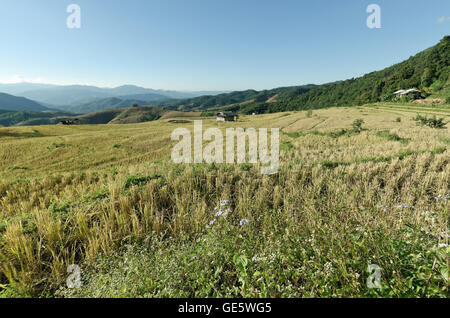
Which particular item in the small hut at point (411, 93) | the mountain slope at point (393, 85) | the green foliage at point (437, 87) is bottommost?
the small hut at point (411, 93)

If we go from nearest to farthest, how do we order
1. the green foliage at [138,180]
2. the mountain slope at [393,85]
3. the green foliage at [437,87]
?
the green foliage at [138,180] → the green foliage at [437,87] → the mountain slope at [393,85]

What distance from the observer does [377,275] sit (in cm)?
214

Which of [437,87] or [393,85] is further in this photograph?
[393,85]

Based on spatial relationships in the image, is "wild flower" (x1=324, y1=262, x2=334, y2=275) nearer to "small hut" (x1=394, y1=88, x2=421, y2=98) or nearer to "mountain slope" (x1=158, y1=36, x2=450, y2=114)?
"mountain slope" (x1=158, y1=36, x2=450, y2=114)

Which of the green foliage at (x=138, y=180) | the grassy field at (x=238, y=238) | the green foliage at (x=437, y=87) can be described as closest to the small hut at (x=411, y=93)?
the green foliage at (x=437, y=87)

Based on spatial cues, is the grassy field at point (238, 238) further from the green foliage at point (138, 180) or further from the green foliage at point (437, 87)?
the green foliage at point (437, 87)

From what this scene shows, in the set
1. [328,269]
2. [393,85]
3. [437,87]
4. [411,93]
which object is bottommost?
[328,269]

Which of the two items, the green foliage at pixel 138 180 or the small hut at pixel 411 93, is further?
the small hut at pixel 411 93

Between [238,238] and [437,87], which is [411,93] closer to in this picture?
[437,87]

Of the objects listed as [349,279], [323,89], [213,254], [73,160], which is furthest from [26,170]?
[323,89]

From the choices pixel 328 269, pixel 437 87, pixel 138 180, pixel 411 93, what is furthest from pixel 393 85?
pixel 138 180

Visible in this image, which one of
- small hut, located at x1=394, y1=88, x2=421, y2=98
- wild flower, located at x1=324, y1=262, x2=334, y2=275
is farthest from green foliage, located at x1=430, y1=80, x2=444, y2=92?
wild flower, located at x1=324, y1=262, x2=334, y2=275

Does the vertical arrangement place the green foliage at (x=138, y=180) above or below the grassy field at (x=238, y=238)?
above
